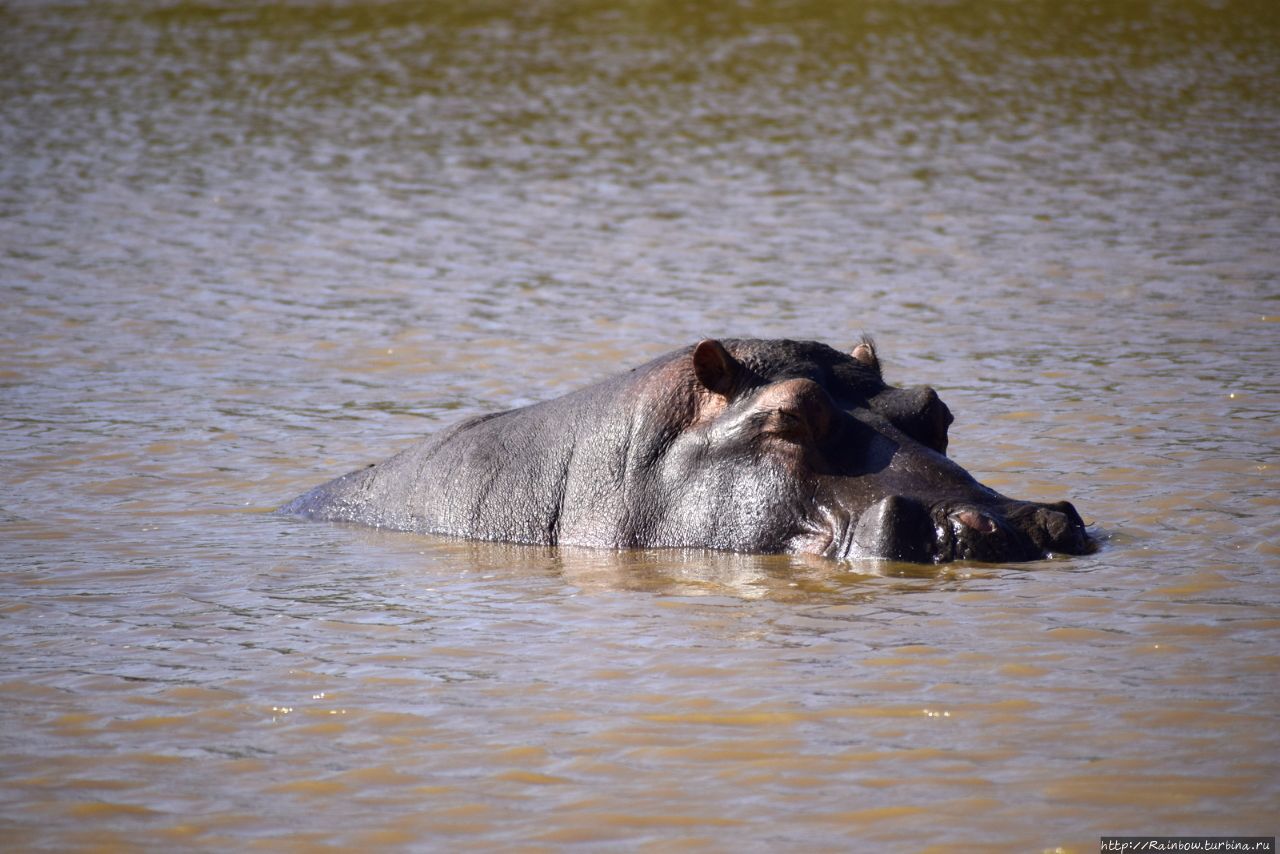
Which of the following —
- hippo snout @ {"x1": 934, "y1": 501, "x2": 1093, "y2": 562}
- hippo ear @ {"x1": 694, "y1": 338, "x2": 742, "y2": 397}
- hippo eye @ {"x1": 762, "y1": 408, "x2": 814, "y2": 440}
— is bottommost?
hippo snout @ {"x1": 934, "y1": 501, "x2": 1093, "y2": 562}

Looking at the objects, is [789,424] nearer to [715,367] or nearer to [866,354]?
[715,367]

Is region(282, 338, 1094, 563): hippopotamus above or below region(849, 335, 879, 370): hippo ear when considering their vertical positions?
below

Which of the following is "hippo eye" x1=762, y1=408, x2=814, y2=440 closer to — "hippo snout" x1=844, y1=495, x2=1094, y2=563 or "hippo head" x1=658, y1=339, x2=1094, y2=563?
"hippo head" x1=658, y1=339, x2=1094, y2=563

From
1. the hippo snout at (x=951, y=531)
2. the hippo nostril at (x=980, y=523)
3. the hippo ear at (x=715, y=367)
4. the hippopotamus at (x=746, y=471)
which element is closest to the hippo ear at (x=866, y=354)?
the hippopotamus at (x=746, y=471)

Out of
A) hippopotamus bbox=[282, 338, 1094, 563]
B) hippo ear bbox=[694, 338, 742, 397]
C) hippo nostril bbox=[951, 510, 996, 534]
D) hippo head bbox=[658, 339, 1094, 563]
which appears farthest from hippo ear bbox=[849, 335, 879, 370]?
hippo nostril bbox=[951, 510, 996, 534]

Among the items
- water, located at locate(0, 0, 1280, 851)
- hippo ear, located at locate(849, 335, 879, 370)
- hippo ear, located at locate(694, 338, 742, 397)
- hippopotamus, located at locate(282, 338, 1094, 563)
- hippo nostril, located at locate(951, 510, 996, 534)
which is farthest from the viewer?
hippo ear, located at locate(849, 335, 879, 370)

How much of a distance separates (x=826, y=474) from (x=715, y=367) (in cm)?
66

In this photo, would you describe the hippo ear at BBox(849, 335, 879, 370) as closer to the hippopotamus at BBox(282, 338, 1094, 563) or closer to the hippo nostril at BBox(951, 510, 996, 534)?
the hippopotamus at BBox(282, 338, 1094, 563)

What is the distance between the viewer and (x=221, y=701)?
6273 millimetres

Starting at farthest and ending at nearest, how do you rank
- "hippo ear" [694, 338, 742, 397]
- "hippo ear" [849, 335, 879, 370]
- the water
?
"hippo ear" [849, 335, 879, 370] < "hippo ear" [694, 338, 742, 397] < the water

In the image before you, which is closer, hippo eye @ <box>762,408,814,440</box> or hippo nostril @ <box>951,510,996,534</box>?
hippo nostril @ <box>951,510,996,534</box>

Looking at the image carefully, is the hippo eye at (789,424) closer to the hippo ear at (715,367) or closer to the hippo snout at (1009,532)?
the hippo ear at (715,367)

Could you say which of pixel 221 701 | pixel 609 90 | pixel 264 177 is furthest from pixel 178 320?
pixel 609 90

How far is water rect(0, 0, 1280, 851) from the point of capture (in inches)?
215
